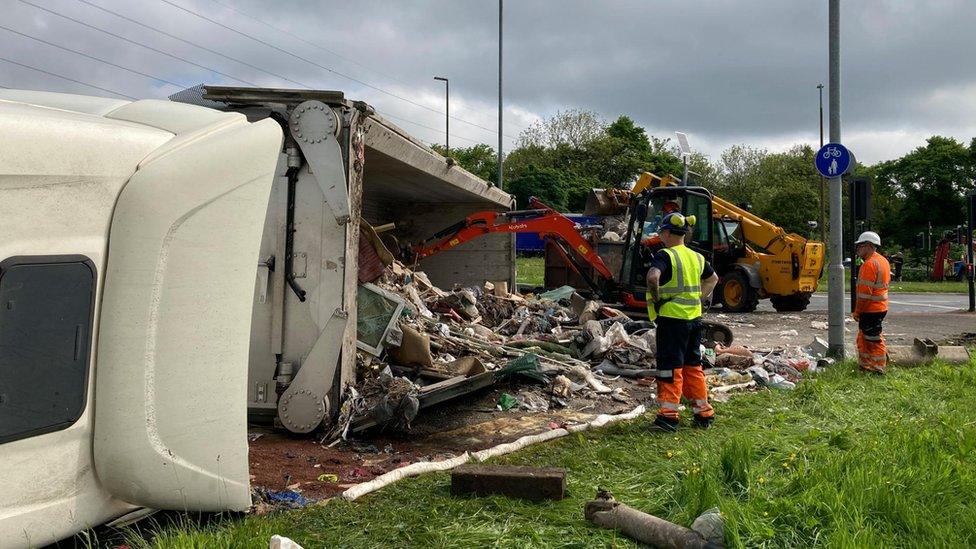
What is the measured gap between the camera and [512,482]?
14.2ft

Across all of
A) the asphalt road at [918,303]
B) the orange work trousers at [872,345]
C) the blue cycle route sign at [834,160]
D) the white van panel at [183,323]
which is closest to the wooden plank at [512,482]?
the white van panel at [183,323]

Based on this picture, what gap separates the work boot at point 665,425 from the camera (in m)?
6.34

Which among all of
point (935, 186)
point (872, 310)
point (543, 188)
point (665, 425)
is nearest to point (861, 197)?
point (872, 310)

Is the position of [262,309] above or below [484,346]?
above

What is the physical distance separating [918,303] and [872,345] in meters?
14.1

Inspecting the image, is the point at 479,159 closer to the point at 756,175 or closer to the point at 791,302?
the point at 756,175

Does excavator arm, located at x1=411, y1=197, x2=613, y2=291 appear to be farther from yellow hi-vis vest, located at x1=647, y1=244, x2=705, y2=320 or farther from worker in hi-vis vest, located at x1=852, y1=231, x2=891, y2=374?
yellow hi-vis vest, located at x1=647, y1=244, x2=705, y2=320

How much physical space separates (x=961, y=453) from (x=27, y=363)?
501 cm

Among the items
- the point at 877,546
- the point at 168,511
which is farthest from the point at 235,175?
the point at 877,546

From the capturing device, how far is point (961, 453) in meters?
4.88

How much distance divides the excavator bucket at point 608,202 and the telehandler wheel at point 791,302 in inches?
155

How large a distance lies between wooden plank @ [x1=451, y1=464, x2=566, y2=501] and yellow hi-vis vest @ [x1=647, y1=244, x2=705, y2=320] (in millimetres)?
2574

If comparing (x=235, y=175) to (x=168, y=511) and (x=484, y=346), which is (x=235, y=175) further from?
(x=484, y=346)

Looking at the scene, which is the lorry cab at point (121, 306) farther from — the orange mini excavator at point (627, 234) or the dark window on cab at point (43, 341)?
the orange mini excavator at point (627, 234)
